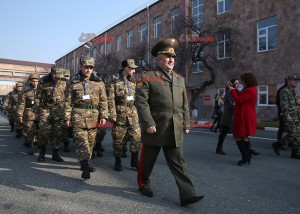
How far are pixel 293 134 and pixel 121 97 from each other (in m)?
3.91

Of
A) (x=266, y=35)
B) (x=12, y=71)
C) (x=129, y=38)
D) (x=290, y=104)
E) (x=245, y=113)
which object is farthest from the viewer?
(x=12, y=71)

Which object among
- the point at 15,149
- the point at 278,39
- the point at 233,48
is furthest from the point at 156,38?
the point at 15,149

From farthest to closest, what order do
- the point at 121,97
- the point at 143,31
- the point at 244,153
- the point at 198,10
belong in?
the point at 143,31, the point at 198,10, the point at 244,153, the point at 121,97

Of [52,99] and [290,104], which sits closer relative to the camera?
[52,99]

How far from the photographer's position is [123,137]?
562cm

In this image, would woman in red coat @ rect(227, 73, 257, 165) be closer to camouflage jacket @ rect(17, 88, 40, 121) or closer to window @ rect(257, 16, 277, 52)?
camouflage jacket @ rect(17, 88, 40, 121)

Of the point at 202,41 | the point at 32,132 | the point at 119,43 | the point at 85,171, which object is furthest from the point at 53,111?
the point at 119,43

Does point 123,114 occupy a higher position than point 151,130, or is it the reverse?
point 123,114

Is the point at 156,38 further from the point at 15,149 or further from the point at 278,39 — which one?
the point at 15,149

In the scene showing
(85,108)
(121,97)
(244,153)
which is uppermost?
(121,97)

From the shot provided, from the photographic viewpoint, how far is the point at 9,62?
267 feet

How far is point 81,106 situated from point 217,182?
7.97 feet

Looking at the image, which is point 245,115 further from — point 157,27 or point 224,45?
point 157,27

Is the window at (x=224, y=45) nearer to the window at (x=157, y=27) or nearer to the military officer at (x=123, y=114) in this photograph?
the window at (x=157, y=27)
